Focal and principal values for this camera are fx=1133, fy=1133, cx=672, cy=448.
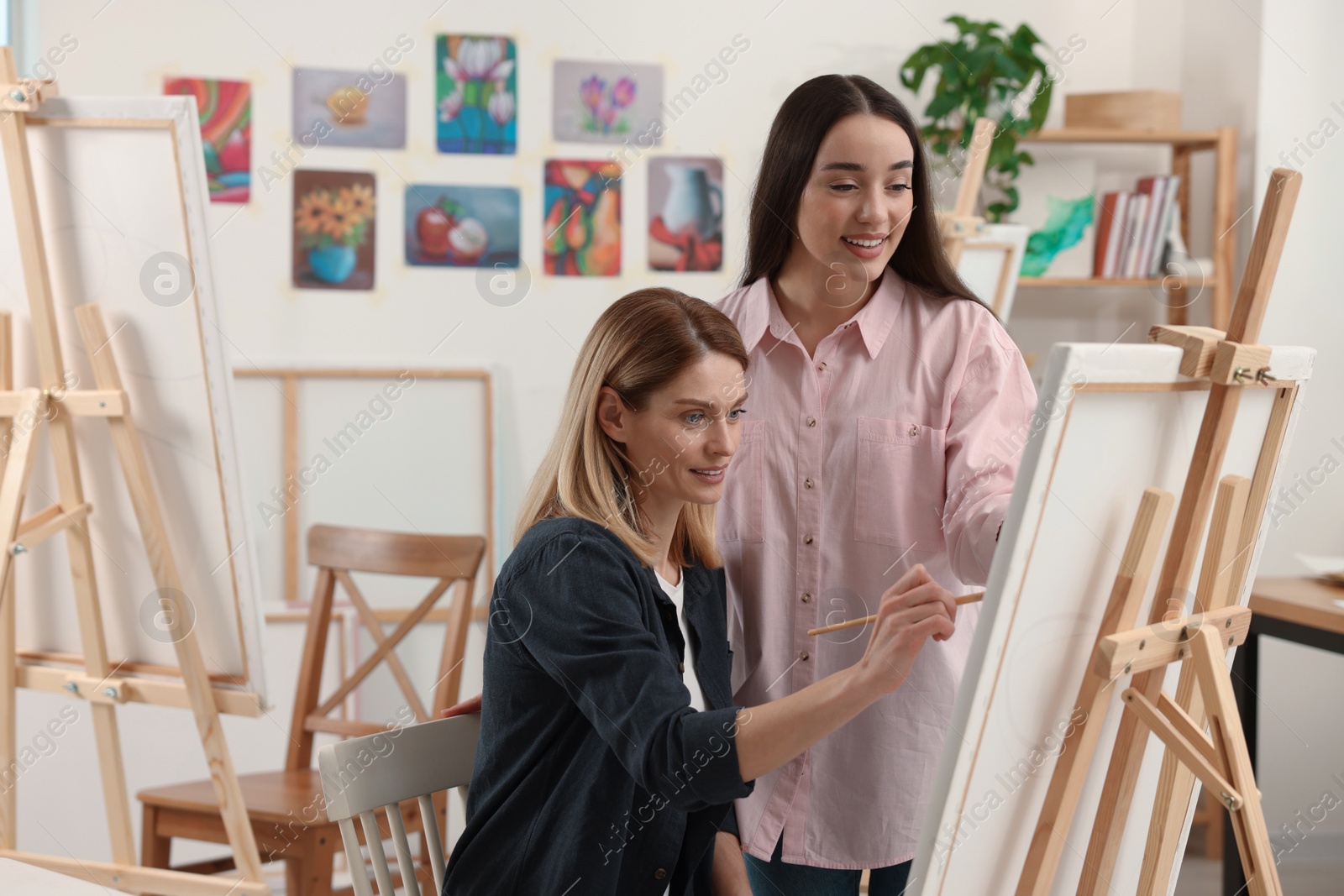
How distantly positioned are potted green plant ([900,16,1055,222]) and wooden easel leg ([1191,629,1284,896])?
2.21 metres

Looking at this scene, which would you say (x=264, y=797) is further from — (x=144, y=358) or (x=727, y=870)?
(x=727, y=870)

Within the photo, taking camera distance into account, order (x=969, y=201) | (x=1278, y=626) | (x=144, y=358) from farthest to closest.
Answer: (x=969, y=201), (x=1278, y=626), (x=144, y=358)

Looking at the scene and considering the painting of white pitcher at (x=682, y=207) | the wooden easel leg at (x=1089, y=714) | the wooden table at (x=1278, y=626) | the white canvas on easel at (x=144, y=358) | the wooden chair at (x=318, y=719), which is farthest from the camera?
the painting of white pitcher at (x=682, y=207)

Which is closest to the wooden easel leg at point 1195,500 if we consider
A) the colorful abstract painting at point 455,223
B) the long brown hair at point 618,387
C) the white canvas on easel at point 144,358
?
the long brown hair at point 618,387

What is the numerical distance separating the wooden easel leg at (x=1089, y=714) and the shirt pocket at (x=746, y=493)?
0.51 meters

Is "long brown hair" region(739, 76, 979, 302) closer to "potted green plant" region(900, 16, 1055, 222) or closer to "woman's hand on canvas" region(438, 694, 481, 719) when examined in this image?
"woman's hand on canvas" region(438, 694, 481, 719)

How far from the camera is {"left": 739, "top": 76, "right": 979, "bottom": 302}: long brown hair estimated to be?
4.42ft

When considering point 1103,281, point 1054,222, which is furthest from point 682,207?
point 1103,281

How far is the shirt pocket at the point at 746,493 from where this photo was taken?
1441mm

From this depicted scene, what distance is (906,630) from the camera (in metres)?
0.95

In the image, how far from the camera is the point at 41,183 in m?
1.65

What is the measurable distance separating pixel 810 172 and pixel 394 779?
0.85 meters

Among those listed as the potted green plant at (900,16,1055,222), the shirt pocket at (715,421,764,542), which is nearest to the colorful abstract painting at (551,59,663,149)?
the potted green plant at (900,16,1055,222)

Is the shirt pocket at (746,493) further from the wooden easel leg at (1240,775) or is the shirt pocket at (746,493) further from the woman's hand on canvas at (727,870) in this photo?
the wooden easel leg at (1240,775)
